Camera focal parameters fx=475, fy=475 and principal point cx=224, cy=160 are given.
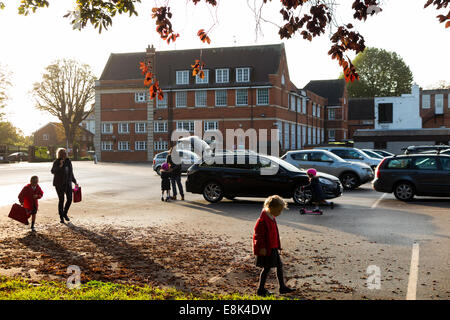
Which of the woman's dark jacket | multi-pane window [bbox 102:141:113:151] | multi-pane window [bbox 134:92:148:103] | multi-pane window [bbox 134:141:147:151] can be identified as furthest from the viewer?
multi-pane window [bbox 102:141:113:151]

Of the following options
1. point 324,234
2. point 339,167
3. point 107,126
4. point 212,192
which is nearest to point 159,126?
point 107,126

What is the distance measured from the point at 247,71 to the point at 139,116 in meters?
15.2

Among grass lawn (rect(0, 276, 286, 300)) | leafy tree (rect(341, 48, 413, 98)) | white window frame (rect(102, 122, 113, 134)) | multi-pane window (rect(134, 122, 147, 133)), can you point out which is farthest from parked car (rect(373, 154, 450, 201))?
leafy tree (rect(341, 48, 413, 98))

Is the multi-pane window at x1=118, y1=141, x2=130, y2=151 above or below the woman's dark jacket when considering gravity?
above

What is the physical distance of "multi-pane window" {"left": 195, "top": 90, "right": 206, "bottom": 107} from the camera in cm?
5839

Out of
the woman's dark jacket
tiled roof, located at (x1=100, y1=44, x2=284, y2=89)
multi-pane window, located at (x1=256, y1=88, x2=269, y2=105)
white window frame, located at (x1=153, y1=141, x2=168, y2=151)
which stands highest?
tiled roof, located at (x1=100, y1=44, x2=284, y2=89)

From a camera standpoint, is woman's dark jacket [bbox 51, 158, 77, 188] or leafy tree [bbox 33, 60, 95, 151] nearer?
woman's dark jacket [bbox 51, 158, 77, 188]

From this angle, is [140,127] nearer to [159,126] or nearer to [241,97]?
[159,126]

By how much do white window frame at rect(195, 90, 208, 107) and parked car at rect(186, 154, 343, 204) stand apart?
140ft

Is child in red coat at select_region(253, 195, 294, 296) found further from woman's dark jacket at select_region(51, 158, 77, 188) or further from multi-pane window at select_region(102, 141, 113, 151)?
multi-pane window at select_region(102, 141, 113, 151)

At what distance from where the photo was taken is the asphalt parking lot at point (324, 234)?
645 centimetres

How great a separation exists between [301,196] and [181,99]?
45766 mm

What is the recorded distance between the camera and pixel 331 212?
1372cm
